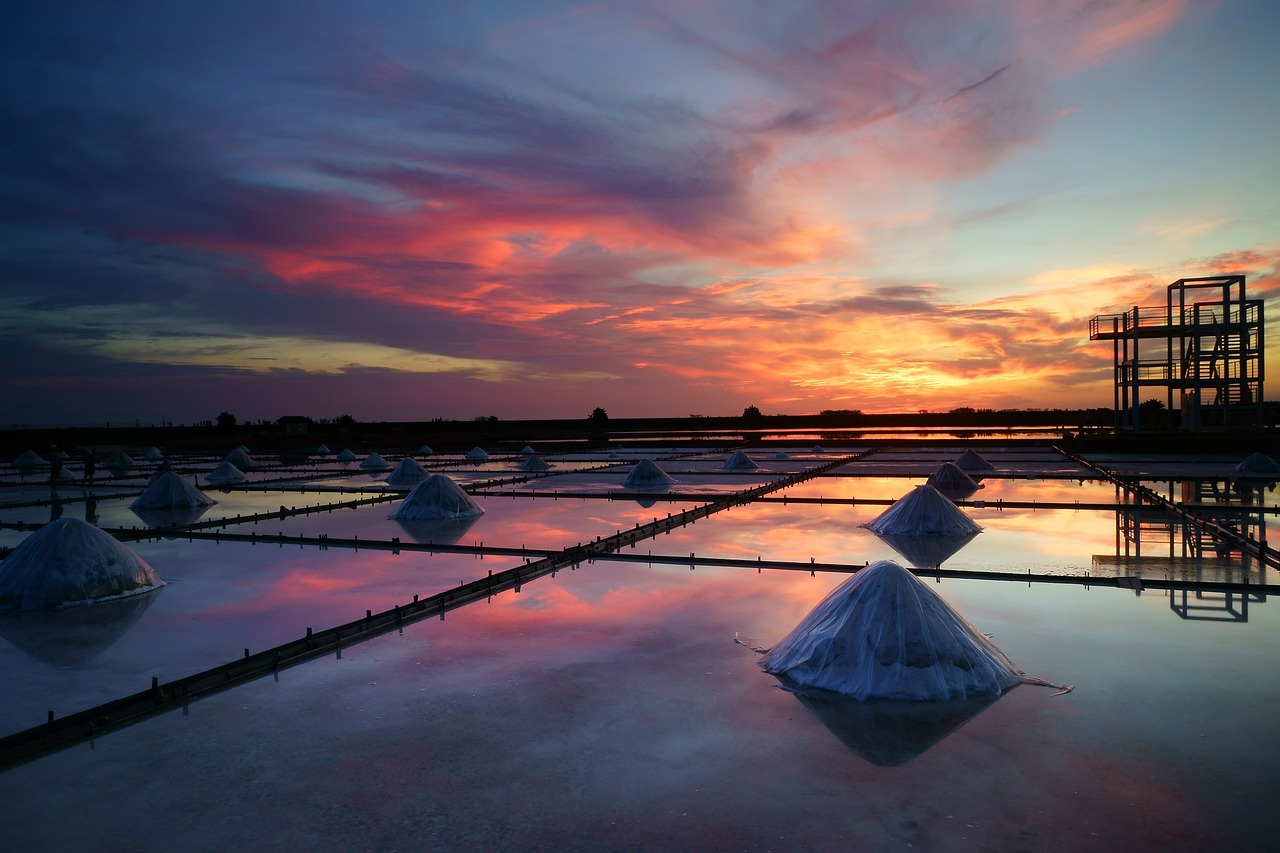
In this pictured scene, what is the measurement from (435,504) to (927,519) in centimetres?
1277

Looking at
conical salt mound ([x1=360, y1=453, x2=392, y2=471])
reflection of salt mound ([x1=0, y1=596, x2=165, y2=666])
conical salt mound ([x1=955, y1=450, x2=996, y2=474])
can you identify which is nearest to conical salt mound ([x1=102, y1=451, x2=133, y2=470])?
conical salt mound ([x1=360, y1=453, x2=392, y2=471])

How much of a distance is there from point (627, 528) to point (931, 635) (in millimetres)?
11912

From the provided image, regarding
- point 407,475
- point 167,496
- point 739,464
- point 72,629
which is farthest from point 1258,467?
point 167,496

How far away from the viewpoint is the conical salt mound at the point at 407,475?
3106cm

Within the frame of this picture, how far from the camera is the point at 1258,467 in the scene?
29.3 meters

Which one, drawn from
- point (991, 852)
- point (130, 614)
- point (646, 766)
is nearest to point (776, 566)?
point (646, 766)

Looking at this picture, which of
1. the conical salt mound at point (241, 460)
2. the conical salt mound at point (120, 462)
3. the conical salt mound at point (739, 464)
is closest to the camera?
the conical salt mound at point (739, 464)

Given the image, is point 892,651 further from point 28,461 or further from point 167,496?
point 28,461

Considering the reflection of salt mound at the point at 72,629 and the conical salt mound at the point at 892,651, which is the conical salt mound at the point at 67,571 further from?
the conical salt mound at the point at 892,651

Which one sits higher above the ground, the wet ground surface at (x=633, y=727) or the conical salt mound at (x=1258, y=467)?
the conical salt mound at (x=1258, y=467)

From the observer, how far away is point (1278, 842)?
5008mm

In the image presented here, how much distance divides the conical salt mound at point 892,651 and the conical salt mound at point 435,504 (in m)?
14.4

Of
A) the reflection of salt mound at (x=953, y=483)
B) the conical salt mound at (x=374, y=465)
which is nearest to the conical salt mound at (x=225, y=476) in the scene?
the conical salt mound at (x=374, y=465)

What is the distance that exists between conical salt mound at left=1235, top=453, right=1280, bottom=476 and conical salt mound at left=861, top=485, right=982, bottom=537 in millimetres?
18970
